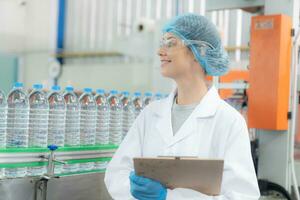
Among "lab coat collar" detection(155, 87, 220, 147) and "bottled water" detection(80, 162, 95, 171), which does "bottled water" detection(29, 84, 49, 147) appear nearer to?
"bottled water" detection(80, 162, 95, 171)

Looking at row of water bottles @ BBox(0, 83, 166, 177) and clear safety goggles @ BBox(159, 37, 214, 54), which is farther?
row of water bottles @ BBox(0, 83, 166, 177)

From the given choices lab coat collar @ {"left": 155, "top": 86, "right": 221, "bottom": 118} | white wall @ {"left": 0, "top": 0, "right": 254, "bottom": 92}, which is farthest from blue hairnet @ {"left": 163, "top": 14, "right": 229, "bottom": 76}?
white wall @ {"left": 0, "top": 0, "right": 254, "bottom": 92}

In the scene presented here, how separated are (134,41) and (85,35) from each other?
7.24 ft

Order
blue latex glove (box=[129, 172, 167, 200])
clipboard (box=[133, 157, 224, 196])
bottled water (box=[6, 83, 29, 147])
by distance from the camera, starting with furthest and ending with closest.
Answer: bottled water (box=[6, 83, 29, 147]) < blue latex glove (box=[129, 172, 167, 200]) < clipboard (box=[133, 157, 224, 196])

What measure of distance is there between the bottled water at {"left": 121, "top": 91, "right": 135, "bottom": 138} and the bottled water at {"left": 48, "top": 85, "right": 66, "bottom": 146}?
0.46 metres

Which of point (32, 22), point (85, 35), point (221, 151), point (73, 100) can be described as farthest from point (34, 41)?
point (221, 151)

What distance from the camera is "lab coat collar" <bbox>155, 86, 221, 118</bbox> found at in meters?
1.80

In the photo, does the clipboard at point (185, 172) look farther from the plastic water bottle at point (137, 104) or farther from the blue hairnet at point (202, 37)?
the plastic water bottle at point (137, 104)

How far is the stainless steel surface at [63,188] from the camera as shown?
186cm

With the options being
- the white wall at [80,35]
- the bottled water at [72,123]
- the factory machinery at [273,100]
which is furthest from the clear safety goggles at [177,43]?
the white wall at [80,35]

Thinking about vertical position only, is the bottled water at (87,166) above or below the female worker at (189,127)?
below

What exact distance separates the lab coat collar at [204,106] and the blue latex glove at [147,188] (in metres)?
0.33

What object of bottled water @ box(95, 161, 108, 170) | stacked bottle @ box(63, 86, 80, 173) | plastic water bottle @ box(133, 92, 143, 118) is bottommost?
bottled water @ box(95, 161, 108, 170)

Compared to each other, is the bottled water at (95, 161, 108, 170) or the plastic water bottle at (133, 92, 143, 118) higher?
the plastic water bottle at (133, 92, 143, 118)
